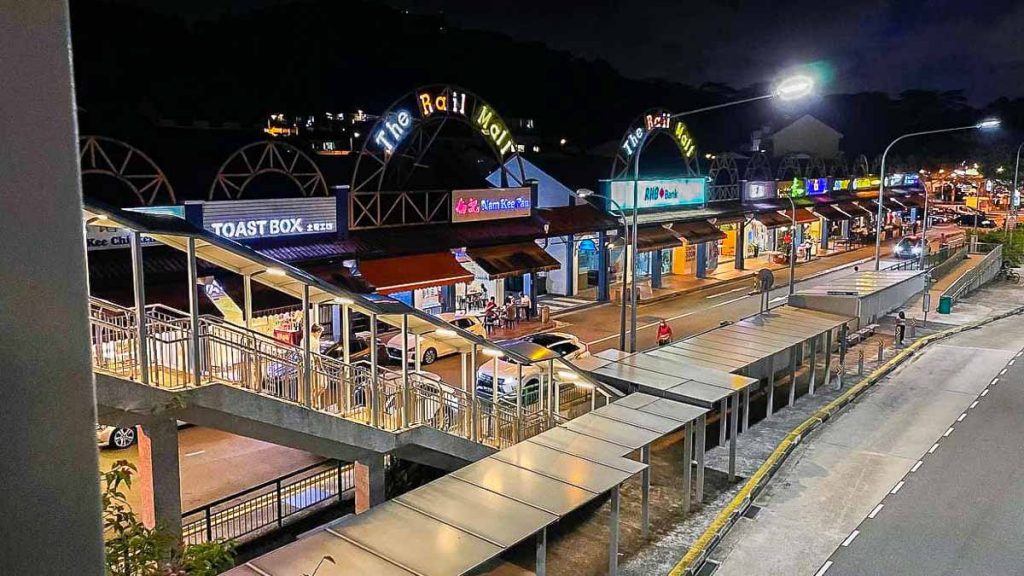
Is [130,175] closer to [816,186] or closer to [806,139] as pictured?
[816,186]

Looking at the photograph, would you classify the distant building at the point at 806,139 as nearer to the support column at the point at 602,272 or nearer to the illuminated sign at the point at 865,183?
the illuminated sign at the point at 865,183

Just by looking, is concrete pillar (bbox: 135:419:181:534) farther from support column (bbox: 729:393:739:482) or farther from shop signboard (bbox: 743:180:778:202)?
shop signboard (bbox: 743:180:778:202)

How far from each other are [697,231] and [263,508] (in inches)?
1304

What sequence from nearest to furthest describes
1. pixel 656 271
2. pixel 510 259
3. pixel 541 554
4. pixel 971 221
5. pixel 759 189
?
pixel 541 554 < pixel 510 259 < pixel 656 271 < pixel 759 189 < pixel 971 221

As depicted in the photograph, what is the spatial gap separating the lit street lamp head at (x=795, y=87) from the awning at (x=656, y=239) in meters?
17.1

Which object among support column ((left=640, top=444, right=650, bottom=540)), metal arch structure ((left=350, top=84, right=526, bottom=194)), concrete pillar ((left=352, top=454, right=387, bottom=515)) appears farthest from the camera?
metal arch structure ((left=350, top=84, right=526, bottom=194))

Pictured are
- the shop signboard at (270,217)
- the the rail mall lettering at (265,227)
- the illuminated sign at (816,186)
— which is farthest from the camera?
the illuminated sign at (816,186)

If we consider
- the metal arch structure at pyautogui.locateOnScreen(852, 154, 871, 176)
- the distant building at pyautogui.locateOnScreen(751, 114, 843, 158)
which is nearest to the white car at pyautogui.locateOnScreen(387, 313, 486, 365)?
the metal arch structure at pyautogui.locateOnScreen(852, 154, 871, 176)

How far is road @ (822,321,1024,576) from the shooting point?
12.8 metres

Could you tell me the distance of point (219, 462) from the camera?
54.2 feet

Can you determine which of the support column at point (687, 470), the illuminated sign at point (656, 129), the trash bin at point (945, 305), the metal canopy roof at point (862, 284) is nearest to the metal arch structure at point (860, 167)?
the illuminated sign at point (656, 129)

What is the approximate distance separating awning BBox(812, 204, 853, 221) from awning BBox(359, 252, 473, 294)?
129 feet

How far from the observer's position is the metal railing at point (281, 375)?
10.1 meters

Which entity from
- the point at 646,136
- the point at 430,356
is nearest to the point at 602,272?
the point at 646,136
